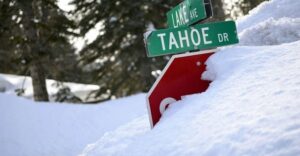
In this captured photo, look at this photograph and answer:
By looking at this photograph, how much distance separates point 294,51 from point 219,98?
1202 millimetres

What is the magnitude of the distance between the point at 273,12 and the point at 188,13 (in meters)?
5.42

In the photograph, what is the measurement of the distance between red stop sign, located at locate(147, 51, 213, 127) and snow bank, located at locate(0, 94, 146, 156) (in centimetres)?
462

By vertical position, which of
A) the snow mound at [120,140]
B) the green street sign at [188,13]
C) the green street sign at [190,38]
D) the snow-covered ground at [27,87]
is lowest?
the snow-covered ground at [27,87]

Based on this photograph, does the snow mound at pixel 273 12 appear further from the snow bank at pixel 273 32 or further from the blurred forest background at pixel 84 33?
the blurred forest background at pixel 84 33

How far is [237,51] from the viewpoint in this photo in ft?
15.7

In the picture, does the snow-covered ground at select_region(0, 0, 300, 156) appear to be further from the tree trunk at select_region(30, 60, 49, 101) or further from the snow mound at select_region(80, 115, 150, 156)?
the tree trunk at select_region(30, 60, 49, 101)

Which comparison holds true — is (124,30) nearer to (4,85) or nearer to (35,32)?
(35,32)

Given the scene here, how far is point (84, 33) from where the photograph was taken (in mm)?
15719

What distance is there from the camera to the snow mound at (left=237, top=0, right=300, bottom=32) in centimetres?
881

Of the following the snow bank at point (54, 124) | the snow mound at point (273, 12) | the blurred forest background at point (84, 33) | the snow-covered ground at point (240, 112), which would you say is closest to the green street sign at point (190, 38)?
the snow-covered ground at point (240, 112)

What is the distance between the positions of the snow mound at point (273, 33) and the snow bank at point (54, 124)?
3.62m

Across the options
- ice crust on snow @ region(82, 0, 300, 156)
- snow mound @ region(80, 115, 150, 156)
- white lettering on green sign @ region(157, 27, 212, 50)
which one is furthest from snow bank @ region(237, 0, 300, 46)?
snow mound @ region(80, 115, 150, 156)

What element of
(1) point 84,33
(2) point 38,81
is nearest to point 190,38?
(2) point 38,81

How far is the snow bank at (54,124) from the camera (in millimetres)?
8711
